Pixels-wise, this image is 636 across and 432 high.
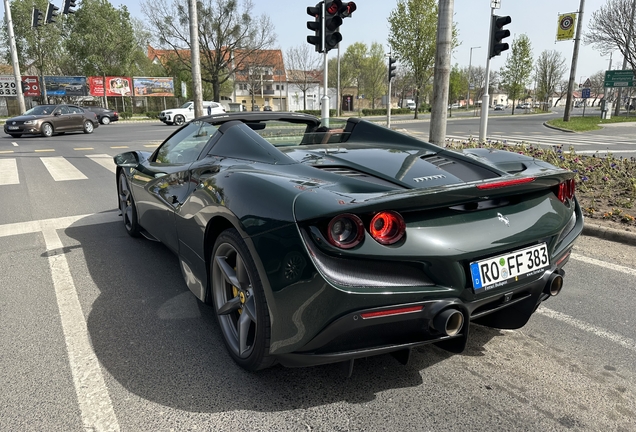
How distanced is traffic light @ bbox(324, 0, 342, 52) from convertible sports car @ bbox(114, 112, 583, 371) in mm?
8668

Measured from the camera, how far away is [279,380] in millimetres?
2330

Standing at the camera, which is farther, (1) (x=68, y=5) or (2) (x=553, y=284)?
(1) (x=68, y=5)

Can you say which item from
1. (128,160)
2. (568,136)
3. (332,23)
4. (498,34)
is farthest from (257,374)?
(568,136)

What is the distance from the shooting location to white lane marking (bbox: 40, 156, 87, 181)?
9.27 m

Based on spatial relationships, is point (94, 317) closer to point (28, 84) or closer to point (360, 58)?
point (28, 84)

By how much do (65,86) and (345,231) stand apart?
5280cm

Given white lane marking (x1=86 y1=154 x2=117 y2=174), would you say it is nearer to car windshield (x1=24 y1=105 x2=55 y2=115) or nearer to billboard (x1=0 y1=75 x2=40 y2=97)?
car windshield (x1=24 y1=105 x2=55 y2=115)

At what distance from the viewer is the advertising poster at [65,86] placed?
4532 cm

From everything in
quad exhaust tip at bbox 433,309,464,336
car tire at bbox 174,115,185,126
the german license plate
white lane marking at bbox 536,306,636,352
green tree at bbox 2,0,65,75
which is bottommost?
white lane marking at bbox 536,306,636,352

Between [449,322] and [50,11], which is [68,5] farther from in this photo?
[449,322]

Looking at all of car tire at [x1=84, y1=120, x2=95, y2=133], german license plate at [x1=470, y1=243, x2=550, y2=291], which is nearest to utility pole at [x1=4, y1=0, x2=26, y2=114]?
car tire at [x1=84, y1=120, x2=95, y2=133]

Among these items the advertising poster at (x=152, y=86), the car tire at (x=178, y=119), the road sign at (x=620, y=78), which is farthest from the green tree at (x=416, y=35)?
the advertising poster at (x=152, y=86)

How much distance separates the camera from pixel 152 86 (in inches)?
2031

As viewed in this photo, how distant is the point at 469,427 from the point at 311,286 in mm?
926
